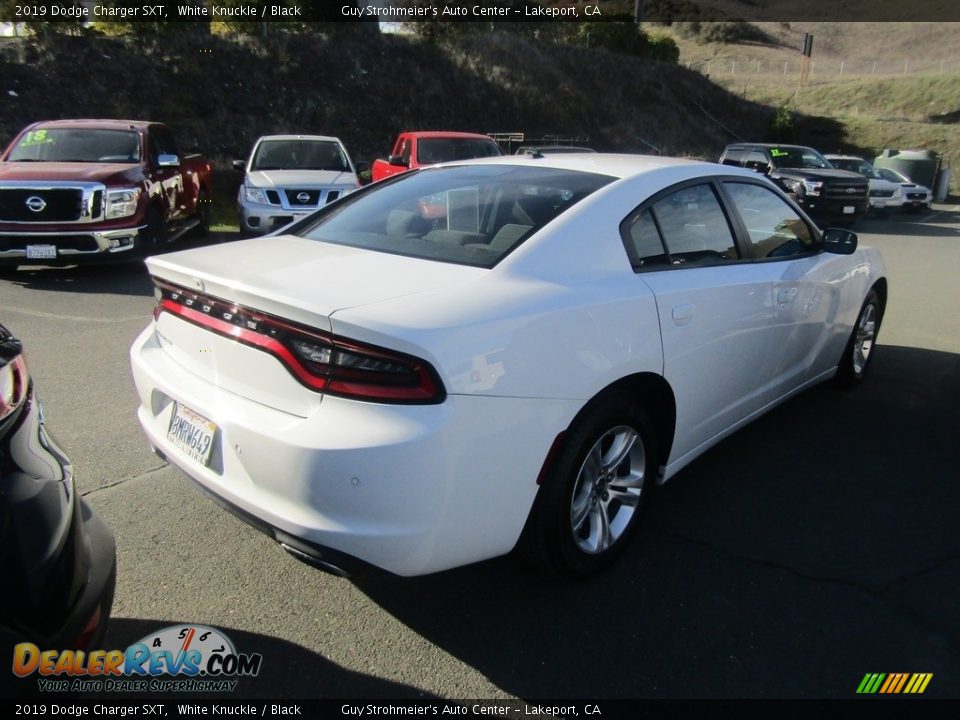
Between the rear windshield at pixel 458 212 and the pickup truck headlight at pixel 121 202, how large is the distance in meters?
5.53

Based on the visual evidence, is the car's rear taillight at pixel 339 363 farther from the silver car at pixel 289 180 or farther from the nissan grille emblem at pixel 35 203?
the silver car at pixel 289 180

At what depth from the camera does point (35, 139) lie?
9.31m

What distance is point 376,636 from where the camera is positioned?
2.63 metres

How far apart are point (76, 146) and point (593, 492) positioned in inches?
357

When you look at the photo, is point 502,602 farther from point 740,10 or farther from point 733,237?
point 740,10

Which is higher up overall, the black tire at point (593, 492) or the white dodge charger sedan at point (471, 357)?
the white dodge charger sedan at point (471, 357)

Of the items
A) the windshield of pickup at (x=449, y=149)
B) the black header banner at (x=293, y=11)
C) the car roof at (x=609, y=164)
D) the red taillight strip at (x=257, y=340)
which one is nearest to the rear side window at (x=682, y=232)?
the car roof at (x=609, y=164)

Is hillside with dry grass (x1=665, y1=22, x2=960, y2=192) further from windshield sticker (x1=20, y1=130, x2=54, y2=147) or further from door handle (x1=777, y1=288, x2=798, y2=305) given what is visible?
windshield sticker (x1=20, y1=130, x2=54, y2=147)

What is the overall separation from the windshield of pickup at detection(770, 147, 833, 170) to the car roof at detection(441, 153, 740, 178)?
1526 cm

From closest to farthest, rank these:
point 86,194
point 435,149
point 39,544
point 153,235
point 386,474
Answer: point 39,544 < point 386,474 < point 86,194 < point 153,235 < point 435,149

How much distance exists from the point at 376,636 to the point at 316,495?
71 cm

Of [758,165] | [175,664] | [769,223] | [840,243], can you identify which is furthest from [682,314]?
[758,165]

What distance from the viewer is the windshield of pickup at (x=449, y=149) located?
42.0 feet

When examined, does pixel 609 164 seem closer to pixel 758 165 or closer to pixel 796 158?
pixel 758 165
